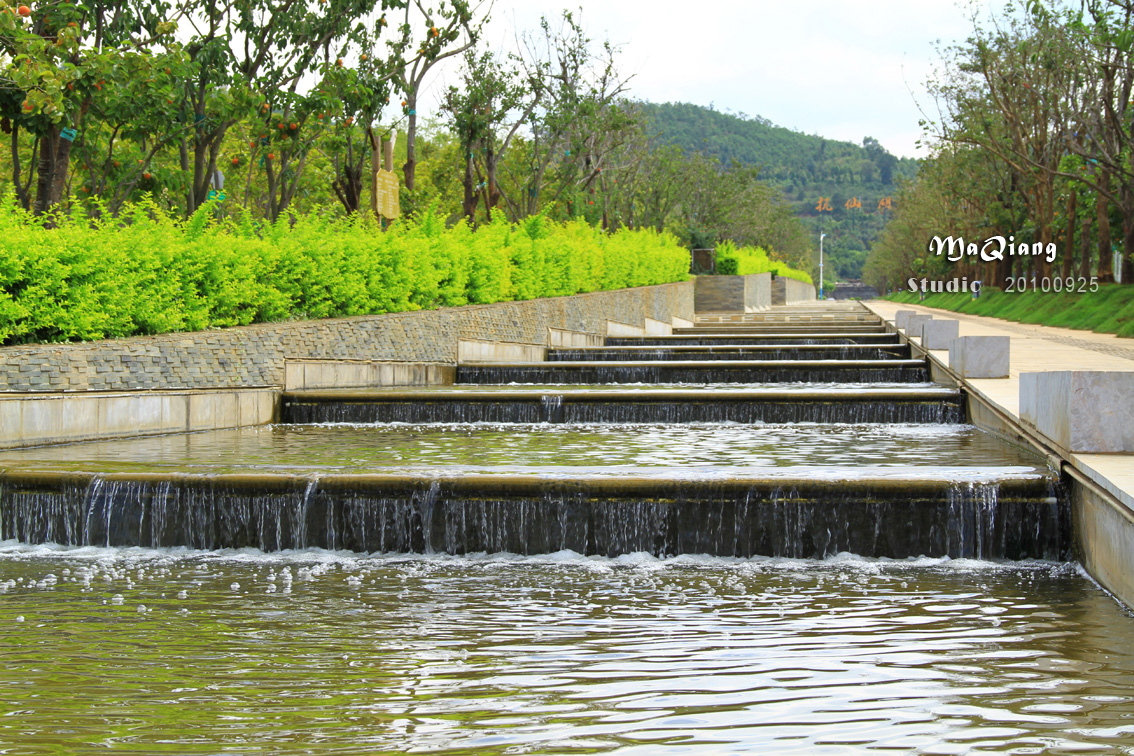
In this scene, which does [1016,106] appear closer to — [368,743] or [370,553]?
[370,553]

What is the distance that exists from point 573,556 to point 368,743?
339 cm

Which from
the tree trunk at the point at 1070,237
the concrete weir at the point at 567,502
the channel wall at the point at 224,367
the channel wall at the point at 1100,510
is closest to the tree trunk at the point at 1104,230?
the tree trunk at the point at 1070,237

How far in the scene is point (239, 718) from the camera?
376cm

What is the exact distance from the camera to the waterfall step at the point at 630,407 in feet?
37.6

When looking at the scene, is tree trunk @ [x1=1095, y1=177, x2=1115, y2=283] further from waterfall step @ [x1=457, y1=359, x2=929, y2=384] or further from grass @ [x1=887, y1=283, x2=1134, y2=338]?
waterfall step @ [x1=457, y1=359, x2=929, y2=384]

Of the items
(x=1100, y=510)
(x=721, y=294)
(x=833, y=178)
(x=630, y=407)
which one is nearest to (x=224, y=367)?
(x=630, y=407)

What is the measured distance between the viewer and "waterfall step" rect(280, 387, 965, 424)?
37.6 feet

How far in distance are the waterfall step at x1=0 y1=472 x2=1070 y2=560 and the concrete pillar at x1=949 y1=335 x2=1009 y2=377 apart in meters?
5.28

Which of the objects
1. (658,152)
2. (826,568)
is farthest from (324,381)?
(658,152)

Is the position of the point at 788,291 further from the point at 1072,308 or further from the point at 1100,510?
the point at 1100,510

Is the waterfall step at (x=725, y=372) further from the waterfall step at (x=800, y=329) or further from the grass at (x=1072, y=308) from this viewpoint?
the grass at (x=1072, y=308)

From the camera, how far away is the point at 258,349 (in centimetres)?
1197

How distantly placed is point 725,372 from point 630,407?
355 cm
